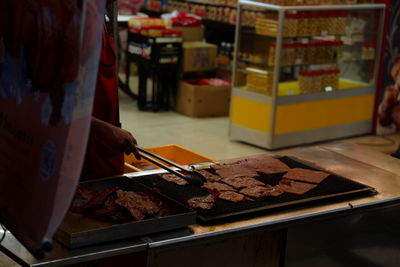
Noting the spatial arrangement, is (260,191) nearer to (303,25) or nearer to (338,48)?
(303,25)

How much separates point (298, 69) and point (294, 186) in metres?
5.31

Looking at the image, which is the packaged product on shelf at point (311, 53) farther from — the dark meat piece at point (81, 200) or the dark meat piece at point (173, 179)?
the dark meat piece at point (81, 200)

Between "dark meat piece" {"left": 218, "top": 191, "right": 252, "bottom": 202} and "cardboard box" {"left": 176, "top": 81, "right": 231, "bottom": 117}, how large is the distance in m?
6.51

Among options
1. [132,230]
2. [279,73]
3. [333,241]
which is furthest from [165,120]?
[132,230]

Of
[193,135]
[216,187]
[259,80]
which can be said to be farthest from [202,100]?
[216,187]

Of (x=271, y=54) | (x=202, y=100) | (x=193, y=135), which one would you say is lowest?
(x=193, y=135)

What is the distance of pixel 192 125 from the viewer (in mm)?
9609

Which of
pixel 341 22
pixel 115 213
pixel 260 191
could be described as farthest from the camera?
pixel 341 22

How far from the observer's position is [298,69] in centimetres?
884

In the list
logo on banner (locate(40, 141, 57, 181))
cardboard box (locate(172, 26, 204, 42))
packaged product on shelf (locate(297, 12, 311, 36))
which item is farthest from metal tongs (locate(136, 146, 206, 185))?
cardboard box (locate(172, 26, 204, 42))

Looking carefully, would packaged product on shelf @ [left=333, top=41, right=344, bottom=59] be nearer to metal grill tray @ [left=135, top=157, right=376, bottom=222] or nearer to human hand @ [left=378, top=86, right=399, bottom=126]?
human hand @ [left=378, top=86, right=399, bottom=126]

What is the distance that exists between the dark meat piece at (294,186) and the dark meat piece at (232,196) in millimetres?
292

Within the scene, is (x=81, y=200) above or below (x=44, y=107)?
below

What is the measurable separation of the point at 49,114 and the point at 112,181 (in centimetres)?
169
